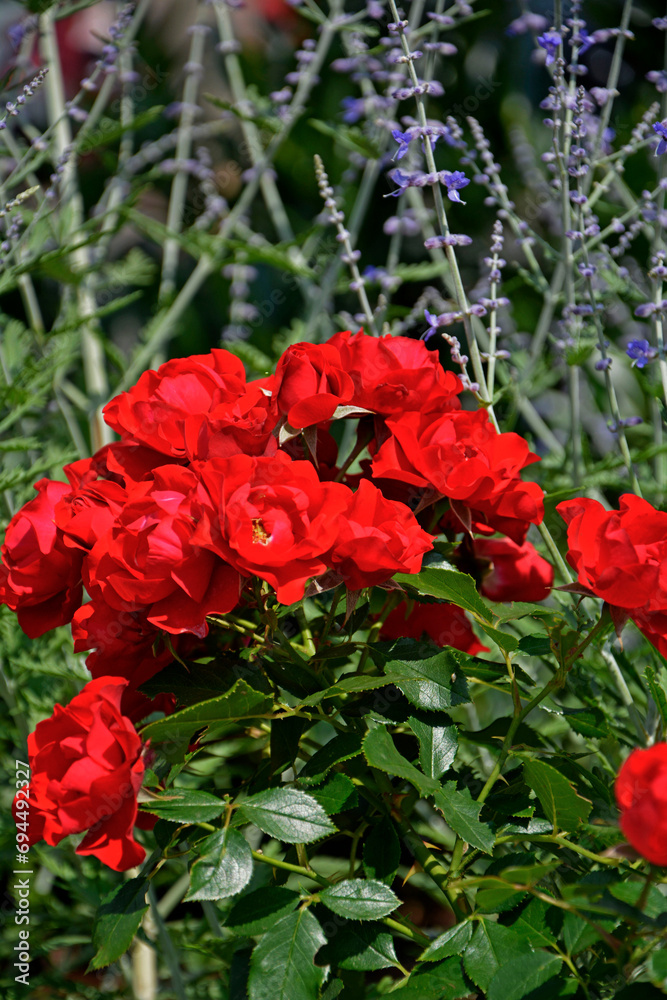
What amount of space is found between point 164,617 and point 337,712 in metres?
0.16

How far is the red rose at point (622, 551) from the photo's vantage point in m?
0.50

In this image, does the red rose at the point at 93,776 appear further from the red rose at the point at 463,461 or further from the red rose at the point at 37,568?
the red rose at the point at 463,461

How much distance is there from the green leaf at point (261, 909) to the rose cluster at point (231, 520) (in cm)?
8

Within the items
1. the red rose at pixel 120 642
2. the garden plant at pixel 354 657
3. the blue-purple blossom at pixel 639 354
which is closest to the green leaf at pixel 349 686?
the garden plant at pixel 354 657

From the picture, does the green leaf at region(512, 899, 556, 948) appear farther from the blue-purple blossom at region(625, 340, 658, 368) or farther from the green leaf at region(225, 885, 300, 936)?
the blue-purple blossom at region(625, 340, 658, 368)

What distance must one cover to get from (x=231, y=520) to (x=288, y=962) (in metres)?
0.25

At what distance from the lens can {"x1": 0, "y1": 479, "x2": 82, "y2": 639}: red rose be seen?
0.58 m

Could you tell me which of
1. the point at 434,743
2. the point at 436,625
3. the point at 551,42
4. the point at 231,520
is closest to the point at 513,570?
the point at 436,625

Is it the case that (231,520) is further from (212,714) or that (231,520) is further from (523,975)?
(523,975)

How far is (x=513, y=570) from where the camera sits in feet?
2.21

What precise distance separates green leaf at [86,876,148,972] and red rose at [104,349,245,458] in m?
0.29

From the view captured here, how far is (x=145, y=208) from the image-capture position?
2.52 m

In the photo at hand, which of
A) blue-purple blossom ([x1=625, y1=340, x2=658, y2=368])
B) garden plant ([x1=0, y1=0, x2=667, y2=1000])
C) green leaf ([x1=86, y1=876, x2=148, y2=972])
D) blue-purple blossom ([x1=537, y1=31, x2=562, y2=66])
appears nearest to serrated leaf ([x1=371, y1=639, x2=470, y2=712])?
garden plant ([x1=0, y1=0, x2=667, y2=1000])

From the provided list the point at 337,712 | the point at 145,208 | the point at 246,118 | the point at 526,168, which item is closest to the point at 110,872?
the point at 337,712
